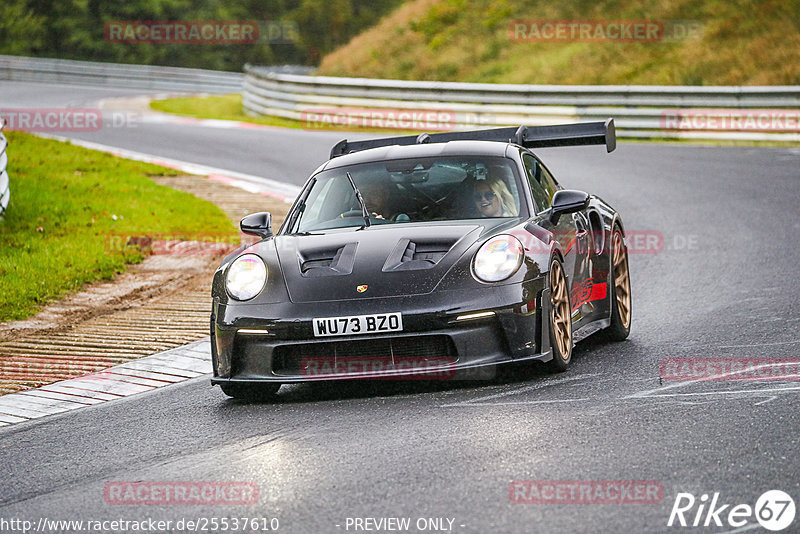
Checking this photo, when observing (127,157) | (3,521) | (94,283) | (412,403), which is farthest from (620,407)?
(127,157)

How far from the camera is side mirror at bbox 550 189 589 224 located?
7.17 m

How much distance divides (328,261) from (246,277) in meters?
0.46

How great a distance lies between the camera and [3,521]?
4.67 meters

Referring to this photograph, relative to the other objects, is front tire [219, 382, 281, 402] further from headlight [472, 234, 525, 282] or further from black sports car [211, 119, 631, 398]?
headlight [472, 234, 525, 282]

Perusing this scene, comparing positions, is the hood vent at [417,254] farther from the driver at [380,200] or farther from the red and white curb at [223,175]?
the red and white curb at [223,175]

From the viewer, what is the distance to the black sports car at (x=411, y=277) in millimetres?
6223

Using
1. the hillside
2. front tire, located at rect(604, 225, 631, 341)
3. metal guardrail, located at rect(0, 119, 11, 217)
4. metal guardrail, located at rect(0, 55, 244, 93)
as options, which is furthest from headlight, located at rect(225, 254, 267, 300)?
metal guardrail, located at rect(0, 55, 244, 93)

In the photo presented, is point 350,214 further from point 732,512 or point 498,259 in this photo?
point 732,512

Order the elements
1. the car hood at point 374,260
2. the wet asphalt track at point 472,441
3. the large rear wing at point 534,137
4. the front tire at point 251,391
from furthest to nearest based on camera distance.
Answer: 1. the large rear wing at point 534,137
2. the front tire at point 251,391
3. the car hood at point 374,260
4. the wet asphalt track at point 472,441

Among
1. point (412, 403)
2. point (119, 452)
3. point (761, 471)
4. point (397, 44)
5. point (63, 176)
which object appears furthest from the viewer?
point (397, 44)

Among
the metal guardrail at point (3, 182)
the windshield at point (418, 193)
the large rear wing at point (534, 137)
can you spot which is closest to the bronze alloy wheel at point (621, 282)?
the large rear wing at point (534, 137)

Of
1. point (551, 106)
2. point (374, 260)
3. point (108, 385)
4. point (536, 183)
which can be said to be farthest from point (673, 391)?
point (551, 106)

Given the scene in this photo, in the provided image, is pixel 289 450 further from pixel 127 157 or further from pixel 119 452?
pixel 127 157

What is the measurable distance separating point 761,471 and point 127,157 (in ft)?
55.0
